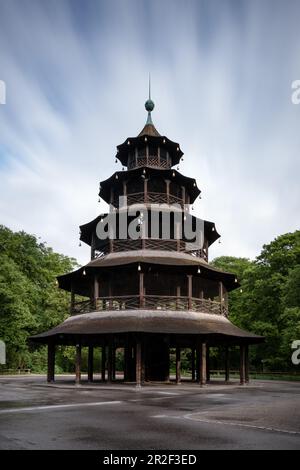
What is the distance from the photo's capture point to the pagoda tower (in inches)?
1153

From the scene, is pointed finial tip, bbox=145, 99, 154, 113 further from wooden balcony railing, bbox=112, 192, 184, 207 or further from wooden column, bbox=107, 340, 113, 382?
wooden column, bbox=107, 340, 113, 382

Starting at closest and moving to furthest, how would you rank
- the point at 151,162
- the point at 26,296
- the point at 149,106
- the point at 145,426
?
the point at 145,426 → the point at 151,162 → the point at 149,106 → the point at 26,296

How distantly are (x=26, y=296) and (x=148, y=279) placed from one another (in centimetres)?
2331

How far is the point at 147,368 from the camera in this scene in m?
33.3

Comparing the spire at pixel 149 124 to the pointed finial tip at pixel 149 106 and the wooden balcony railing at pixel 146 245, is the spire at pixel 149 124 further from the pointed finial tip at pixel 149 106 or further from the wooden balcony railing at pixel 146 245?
the wooden balcony railing at pixel 146 245

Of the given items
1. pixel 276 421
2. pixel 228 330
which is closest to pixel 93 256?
pixel 228 330

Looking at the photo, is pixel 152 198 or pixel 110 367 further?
pixel 152 198

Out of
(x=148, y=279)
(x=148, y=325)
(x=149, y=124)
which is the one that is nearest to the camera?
(x=148, y=325)

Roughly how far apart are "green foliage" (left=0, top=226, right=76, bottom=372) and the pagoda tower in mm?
13145

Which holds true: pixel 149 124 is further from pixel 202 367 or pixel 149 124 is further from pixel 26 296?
pixel 26 296

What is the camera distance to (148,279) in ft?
116

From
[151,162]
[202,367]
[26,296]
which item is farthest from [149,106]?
[26,296]

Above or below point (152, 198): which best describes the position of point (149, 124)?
above

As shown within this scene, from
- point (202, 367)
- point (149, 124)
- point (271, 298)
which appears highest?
point (149, 124)
